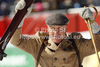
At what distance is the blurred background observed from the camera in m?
4.56

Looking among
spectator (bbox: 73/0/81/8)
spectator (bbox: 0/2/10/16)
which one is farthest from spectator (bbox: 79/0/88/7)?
spectator (bbox: 0/2/10/16)

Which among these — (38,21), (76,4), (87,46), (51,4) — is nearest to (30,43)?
(87,46)

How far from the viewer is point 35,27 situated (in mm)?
6070

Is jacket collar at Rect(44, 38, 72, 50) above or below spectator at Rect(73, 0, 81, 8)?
below

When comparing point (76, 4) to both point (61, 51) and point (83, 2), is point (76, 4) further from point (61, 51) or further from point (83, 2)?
point (61, 51)

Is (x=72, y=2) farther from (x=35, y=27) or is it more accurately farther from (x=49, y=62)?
(x=49, y=62)

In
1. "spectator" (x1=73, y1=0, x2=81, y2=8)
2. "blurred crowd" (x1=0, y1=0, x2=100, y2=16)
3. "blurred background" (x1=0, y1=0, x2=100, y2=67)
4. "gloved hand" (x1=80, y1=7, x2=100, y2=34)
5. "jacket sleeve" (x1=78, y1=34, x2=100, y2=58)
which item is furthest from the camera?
"blurred crowd" (x1=0, y1=0, x2=100, y2=16)

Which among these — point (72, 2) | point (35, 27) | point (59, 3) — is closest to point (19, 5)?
point (35, 27)

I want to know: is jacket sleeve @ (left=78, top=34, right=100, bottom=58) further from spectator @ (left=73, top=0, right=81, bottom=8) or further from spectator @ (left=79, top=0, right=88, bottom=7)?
spectator @ (left=79, top=0, right=88, bottom=7)

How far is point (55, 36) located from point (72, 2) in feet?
16.3

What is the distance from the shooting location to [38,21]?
6.05 meters

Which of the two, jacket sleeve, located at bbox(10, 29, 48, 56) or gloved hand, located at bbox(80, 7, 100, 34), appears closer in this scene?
gloved hand, located at bbox(80, 7, 100, 34)

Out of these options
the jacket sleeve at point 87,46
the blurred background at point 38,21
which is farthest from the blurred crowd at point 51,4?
the jacket sleeve at point 87,46

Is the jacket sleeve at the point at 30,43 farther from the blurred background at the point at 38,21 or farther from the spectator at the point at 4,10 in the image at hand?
the spectator at the point at 4,10
